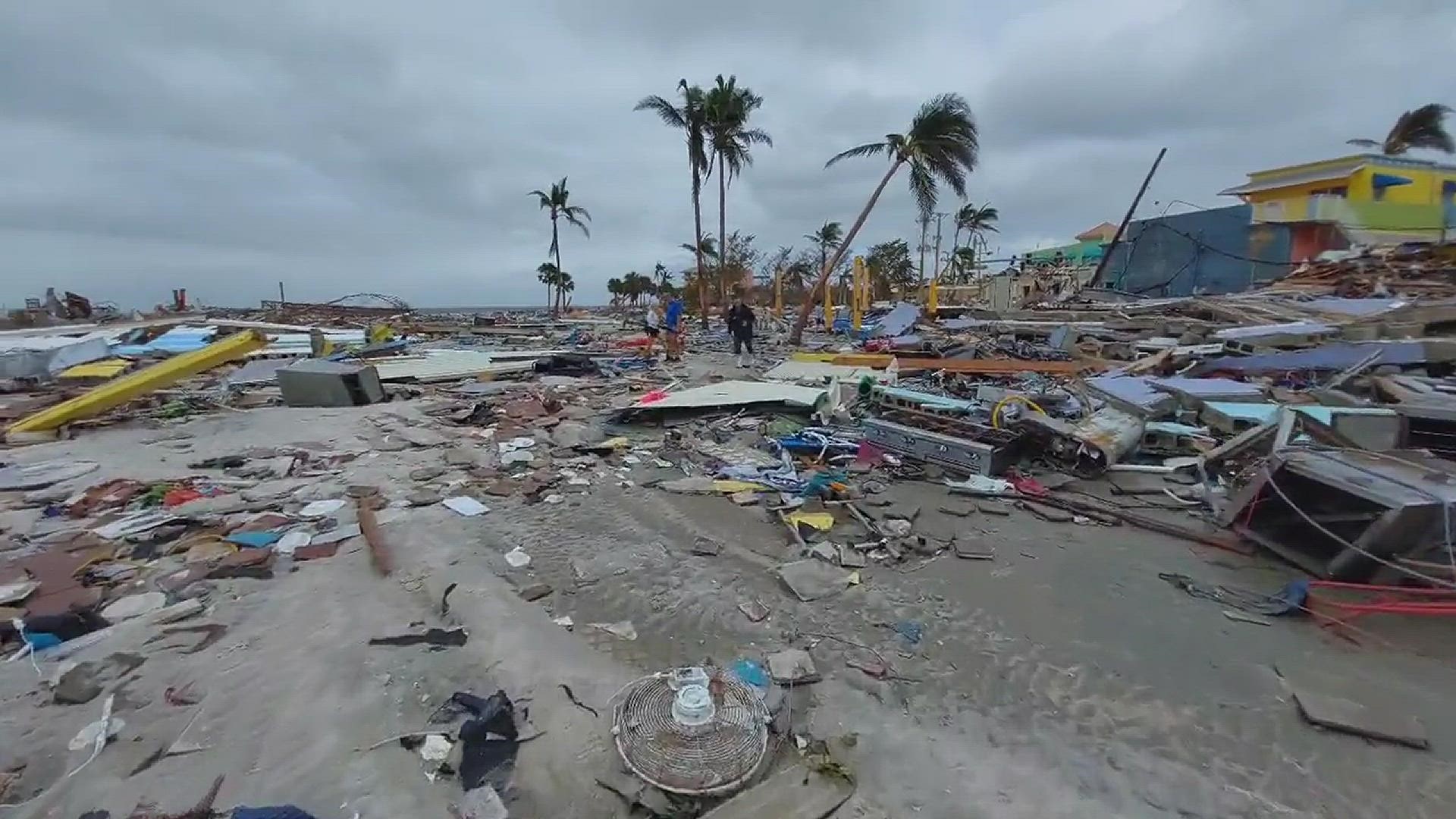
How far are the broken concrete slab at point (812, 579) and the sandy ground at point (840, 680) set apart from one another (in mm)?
85

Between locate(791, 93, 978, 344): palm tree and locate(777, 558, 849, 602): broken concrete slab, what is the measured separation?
1443 centimetres

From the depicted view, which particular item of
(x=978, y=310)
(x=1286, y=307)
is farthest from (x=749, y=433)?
(x=978, y=310)

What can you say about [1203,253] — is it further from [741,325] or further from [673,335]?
[673,335]

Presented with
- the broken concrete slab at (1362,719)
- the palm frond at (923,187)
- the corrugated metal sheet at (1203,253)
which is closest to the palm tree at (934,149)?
the palm frond at (923,187)

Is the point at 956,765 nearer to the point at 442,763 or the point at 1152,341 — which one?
the point at 442,763

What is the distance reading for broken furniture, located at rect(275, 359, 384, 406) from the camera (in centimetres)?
891

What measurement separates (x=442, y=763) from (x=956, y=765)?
187cm

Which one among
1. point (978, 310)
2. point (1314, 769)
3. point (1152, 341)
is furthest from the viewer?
Answer: point (978, 310)

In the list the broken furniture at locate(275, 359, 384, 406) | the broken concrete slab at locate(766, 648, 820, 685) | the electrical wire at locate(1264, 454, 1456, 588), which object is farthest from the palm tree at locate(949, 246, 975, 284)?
the broken concrete slab at locate(766, 648, 820, 685)

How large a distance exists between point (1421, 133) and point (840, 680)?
34112mm

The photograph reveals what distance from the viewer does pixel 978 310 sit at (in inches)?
757

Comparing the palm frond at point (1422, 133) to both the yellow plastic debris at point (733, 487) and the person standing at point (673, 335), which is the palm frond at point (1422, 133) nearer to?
the person standing at point (673, 335)

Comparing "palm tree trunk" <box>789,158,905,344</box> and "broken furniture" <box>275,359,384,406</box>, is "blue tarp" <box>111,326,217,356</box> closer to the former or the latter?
"broken furniture" <box>275,359,384,406</box>

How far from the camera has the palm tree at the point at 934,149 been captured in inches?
612
